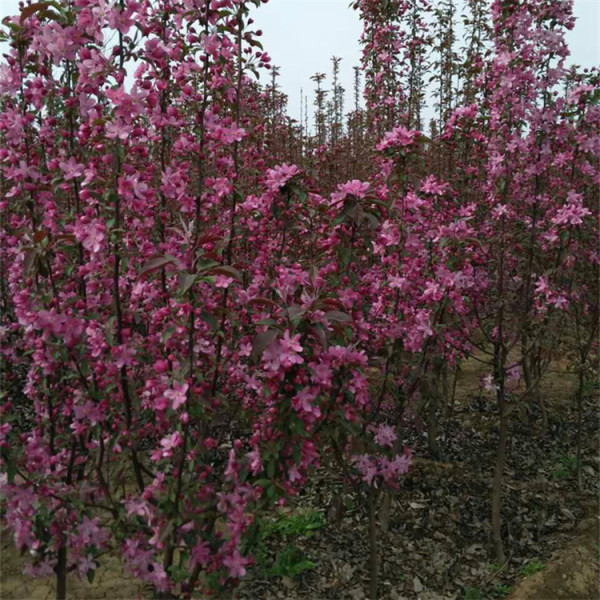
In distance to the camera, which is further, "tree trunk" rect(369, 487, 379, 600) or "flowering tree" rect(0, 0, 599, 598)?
"tree trunk" rect(369, 487, 379, 600)

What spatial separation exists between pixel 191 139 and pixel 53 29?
0.72 m

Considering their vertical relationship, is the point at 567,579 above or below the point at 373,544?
A: below

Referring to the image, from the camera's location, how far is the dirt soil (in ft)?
10.7

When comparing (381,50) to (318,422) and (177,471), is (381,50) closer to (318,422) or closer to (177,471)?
(318,422)

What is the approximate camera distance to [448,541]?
149 inches

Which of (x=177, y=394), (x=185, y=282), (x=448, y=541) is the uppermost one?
(x=185, y=282)

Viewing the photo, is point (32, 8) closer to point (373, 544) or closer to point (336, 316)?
point (336, 316)

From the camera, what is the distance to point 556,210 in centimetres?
355

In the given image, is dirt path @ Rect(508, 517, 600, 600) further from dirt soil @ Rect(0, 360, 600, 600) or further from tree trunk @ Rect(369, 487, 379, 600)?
tree trunk @ Rect(369, 487, 379, 600)

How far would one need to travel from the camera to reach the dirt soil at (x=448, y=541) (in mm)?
3256

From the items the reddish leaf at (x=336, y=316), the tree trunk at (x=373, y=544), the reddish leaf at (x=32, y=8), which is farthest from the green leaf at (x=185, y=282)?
the tree trunk at (x=373, y=544)

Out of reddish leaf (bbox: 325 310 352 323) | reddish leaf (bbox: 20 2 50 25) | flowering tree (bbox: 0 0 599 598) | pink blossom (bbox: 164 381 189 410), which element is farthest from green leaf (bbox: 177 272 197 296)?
reddish leaf (bbox: 20 2 50 25)

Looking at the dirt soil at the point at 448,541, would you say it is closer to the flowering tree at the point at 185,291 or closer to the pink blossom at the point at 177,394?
the flowering tree at the point at 185,291

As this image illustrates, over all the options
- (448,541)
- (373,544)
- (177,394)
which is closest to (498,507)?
(448,541)
